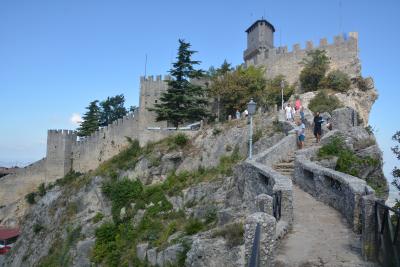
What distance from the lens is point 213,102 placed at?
1204 inches

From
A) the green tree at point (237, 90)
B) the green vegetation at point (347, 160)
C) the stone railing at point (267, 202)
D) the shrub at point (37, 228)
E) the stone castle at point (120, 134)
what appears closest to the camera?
the stone railing at point (267, 202)

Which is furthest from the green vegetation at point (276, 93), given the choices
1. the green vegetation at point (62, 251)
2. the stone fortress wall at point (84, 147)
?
the green vegetation at point (62, 251)

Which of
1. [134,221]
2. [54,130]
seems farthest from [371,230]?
[54,130]

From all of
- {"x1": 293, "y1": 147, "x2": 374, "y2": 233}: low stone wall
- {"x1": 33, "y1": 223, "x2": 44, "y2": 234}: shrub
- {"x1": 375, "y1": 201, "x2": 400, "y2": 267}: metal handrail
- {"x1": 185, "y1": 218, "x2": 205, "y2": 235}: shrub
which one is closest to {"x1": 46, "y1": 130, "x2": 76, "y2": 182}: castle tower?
{"x1": 33, "y1": 223, "x2": 44, "y2": 234}: shrub

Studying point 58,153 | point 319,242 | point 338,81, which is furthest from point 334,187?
point 58,153

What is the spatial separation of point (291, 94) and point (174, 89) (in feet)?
28.1

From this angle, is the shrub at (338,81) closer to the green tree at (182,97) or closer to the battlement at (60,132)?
the green tree at (182,97)

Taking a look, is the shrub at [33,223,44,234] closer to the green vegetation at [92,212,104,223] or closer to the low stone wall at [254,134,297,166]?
the green vegetation at [92,212,104,223]

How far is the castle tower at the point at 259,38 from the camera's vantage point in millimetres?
36500

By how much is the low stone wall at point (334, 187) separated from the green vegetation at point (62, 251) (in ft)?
42.7

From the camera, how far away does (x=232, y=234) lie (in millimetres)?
9023

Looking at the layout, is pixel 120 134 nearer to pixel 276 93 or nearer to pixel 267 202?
pixel 276 93

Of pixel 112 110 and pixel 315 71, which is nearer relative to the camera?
pixel 315 71

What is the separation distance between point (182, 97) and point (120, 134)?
6047mm
